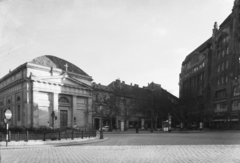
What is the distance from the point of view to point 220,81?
2576 inches

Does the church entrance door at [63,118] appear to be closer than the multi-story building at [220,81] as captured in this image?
Yes

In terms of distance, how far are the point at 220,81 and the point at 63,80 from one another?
41.0m

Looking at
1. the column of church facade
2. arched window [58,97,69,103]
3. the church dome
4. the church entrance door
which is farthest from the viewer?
arched window [58,97,69,103]

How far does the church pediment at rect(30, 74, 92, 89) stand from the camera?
49.8m

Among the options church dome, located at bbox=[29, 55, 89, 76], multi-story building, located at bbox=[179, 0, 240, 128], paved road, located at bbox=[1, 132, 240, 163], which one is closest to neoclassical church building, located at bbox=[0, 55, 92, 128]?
church dome, located at bbox=[29, 55, 89, 76]

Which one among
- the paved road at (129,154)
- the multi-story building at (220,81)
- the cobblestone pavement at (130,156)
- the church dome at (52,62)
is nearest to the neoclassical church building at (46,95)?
the church dome at (52,62)

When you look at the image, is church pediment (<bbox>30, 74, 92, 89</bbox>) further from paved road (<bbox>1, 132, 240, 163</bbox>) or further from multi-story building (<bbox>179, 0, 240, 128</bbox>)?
paved road (<bbox>1, 132, 240, 163</bbox>)

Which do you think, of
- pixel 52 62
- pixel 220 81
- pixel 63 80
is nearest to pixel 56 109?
pixel 63 80

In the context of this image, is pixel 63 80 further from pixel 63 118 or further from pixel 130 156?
pixel 130 156

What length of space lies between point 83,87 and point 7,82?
18.0 m

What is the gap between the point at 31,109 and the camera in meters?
48.1

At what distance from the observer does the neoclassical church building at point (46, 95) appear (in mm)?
48281

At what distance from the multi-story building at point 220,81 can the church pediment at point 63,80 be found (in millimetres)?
24945

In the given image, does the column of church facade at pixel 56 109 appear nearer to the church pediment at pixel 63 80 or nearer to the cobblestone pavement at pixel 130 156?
the church pediment at pixel 63 80
